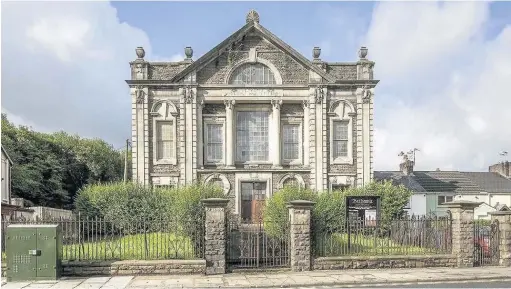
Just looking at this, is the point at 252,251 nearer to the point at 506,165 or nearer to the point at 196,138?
the point at 196,138

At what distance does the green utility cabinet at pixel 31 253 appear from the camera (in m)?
16.1

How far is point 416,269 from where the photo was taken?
18531 millimetres

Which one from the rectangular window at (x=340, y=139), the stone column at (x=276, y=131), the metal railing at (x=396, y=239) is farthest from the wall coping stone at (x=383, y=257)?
the stone column at (x=276, y=131)

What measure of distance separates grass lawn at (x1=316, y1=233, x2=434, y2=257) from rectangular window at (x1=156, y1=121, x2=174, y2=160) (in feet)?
54.2

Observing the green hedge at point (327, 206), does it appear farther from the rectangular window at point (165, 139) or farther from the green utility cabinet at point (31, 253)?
the rectangular window at point (165, 139)

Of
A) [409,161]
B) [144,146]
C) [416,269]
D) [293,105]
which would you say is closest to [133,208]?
[144,146]

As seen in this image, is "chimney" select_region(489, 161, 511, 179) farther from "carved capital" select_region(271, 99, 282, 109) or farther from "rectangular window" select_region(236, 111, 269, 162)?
"carved capital" select_region(271, 99, 282, 109)

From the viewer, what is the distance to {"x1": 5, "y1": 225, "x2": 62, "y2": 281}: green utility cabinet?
52.7 feet

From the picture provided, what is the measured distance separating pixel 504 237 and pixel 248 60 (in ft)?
61.7

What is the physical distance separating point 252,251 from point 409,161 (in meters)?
38.6

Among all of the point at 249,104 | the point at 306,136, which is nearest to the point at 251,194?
the point at 306,136

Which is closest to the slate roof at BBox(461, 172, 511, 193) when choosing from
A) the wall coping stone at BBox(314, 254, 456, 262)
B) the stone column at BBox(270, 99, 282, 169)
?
the stone column at BBox(270, 99, 282, 169)

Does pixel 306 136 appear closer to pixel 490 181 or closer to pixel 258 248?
pixel 258 248

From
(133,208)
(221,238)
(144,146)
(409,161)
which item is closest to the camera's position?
(221,238)
